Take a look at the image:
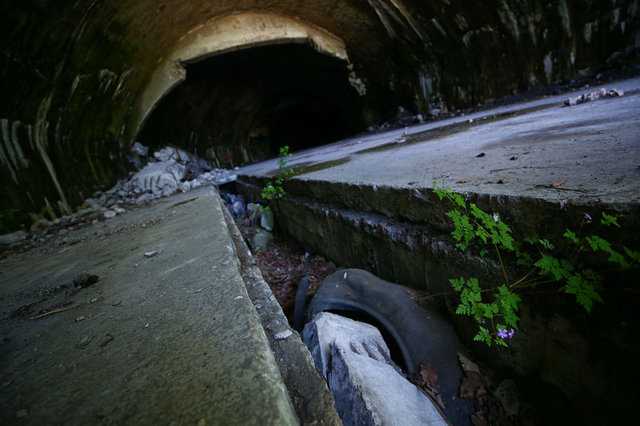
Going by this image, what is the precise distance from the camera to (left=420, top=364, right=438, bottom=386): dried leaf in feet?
3.55

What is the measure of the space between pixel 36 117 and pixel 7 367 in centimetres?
431

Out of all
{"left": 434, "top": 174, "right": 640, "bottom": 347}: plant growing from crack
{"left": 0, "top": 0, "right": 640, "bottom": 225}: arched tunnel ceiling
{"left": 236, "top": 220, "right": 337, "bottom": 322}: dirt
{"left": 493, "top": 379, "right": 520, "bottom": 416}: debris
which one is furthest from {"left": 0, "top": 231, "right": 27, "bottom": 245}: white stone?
{"left": 493, "top": 379, "right": 520, "bottom": 416}: debris

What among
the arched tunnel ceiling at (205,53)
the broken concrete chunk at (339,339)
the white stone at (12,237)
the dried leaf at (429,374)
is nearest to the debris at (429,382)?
the dried leaf at (429,374)

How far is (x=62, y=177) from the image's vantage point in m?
4.00

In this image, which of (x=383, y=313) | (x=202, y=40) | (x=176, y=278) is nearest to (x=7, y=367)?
(x=176, y=278)

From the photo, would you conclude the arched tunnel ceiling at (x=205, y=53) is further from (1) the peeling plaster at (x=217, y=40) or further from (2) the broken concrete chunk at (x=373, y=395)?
(2) the broken concrete chunk at (x=373, y=395)

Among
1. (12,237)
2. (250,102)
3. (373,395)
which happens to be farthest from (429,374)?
(250,102)

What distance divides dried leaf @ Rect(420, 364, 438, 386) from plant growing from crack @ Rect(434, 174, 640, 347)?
0.89ft

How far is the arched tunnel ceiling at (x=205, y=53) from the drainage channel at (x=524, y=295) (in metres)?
4.11

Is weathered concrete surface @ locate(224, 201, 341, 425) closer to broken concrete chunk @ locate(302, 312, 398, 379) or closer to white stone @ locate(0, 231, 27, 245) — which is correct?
broken concrete chunk @ locate(302, 312, 398, 379)

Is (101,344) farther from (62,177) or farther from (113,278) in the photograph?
(62,177)

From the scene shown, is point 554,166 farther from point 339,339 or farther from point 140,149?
point 140,149

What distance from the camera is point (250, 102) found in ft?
36.7

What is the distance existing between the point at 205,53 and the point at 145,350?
7.69 meters
